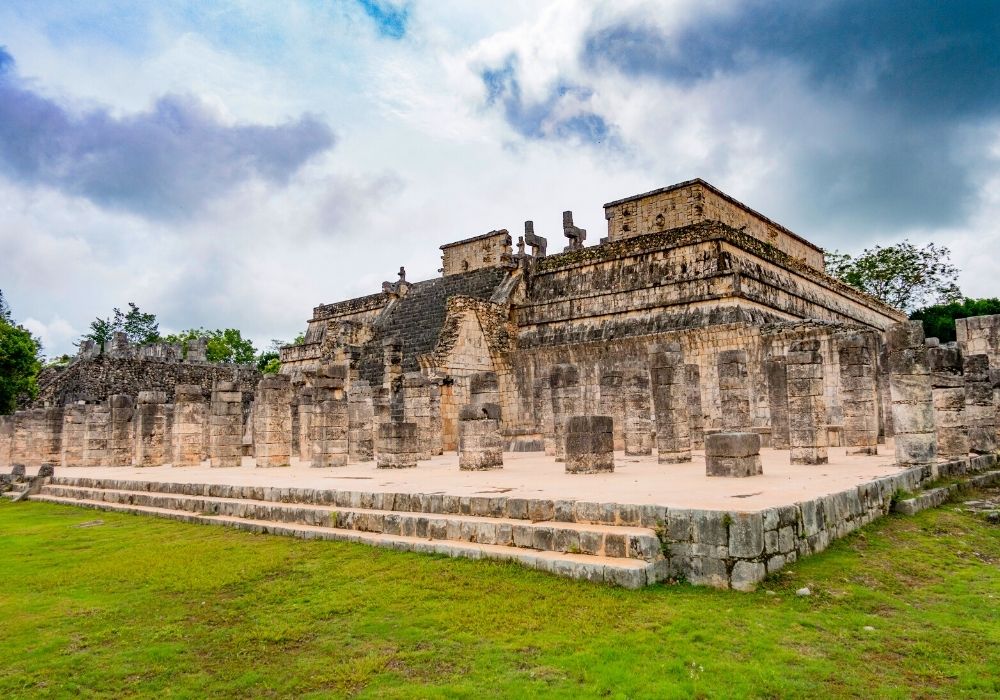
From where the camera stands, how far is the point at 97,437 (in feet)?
67.2

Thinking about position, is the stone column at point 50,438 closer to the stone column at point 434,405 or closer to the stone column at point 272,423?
the stone column at point 272,423

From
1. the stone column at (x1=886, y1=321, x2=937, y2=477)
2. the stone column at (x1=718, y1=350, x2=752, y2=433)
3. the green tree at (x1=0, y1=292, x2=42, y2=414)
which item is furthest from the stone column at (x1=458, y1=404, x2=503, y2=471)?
the green tree at (x1=0, y1=292, x2=42, y2=414)

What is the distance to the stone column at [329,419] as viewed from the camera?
1550 cm

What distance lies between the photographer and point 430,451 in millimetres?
16391

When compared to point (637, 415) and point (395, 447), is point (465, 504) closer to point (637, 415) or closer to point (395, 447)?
point (395, 447)

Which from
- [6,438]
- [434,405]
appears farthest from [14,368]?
[434,405]

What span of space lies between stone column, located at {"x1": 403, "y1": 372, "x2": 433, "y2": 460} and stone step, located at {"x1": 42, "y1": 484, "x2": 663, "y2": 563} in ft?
18.1

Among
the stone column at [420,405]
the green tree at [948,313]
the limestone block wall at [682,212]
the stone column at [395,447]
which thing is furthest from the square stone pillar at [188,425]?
the green tree at [948,313]

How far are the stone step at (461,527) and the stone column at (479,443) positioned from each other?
3778mm

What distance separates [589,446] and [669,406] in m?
2.78

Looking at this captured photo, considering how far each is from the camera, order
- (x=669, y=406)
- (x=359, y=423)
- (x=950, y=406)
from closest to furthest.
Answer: (x=950, y=406), (x=669, y=406), (x=359, y=423)

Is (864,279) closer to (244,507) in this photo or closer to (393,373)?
(393,373)

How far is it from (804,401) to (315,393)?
1077cm

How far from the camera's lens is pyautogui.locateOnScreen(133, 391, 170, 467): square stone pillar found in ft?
63.2
